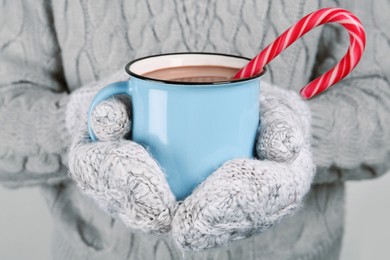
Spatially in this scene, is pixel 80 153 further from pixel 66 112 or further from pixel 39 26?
pixel 39 26

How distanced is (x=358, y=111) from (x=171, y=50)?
0.88ft

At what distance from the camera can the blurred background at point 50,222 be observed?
120 centimetres

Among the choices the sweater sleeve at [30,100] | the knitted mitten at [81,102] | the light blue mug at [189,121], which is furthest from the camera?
the sweater sleeve at [30,100]

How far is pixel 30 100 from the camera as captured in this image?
0.71 meters

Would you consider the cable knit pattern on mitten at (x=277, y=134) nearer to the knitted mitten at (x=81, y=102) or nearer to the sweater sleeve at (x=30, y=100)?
the knitted mitten at (x=81, y=102)

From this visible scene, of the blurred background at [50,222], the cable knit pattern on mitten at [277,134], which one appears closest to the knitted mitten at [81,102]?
the cable knit pattern on mitten at [277,134]

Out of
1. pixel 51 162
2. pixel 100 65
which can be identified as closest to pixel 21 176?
pixel 51 162

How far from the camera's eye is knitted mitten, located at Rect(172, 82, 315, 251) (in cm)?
42

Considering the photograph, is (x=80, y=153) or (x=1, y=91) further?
(x=1, y=91)

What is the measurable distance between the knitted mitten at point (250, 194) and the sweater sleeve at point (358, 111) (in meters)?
0.21

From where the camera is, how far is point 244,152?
0.45 metres

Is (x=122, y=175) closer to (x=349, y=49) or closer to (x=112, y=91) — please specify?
(x=112, y=91)

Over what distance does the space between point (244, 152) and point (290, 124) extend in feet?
0.16

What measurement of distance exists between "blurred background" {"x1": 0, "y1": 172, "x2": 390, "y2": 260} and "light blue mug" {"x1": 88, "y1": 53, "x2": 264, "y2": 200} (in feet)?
2.69
